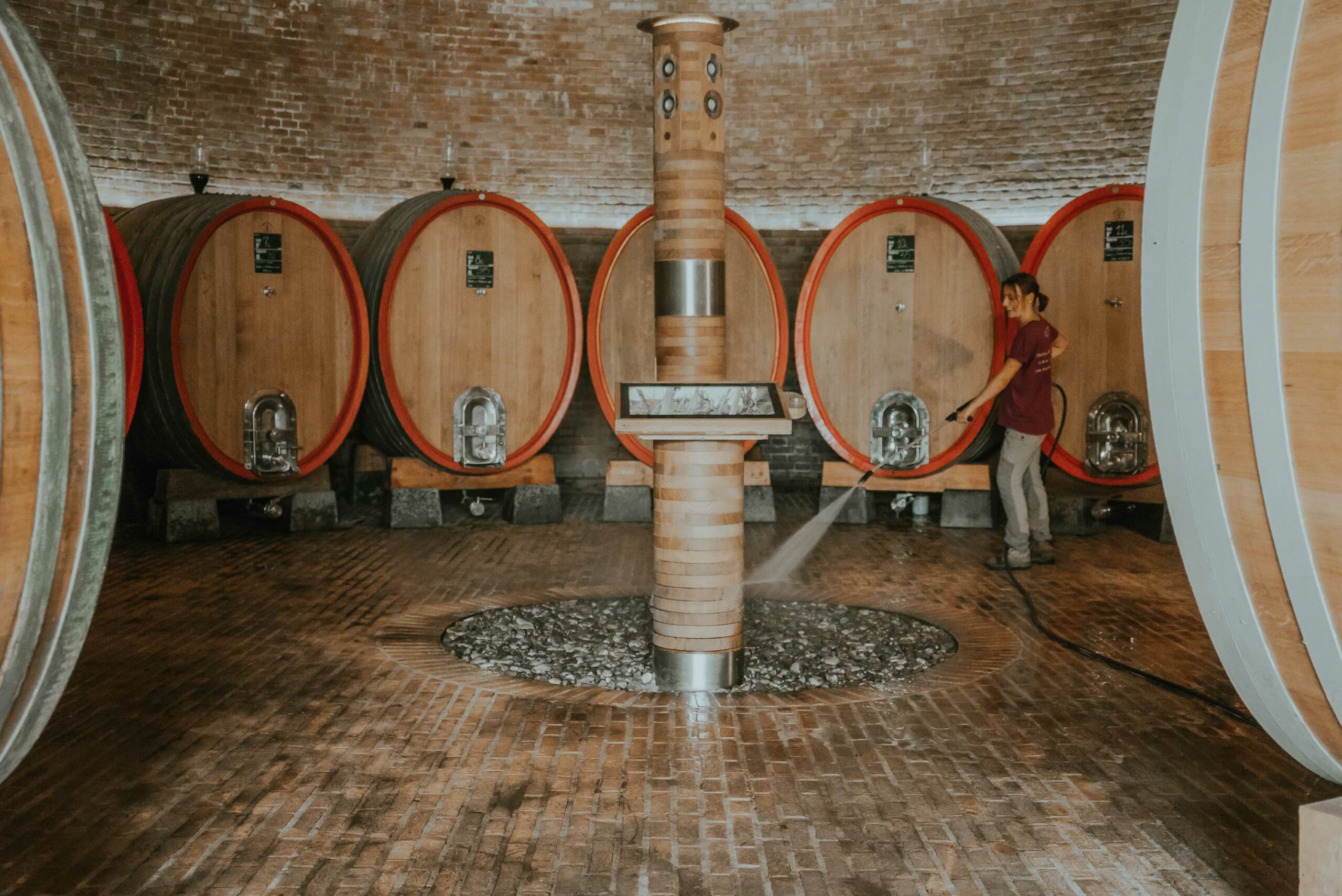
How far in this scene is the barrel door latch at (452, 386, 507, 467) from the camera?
21.9 feet

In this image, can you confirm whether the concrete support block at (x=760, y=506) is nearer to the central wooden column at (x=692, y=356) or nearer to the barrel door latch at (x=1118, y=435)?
the barrel door latch at (x=1118, y=435)

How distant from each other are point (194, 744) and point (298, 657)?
886 mm

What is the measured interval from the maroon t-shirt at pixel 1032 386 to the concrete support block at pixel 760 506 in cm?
171

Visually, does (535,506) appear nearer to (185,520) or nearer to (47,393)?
(185,520)

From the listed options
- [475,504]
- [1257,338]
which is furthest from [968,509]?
[1257,338]

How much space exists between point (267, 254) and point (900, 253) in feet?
11.0

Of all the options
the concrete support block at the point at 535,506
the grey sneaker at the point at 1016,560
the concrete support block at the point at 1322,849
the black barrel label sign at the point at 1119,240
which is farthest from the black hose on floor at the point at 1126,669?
the concrete support block at the point at 535,506

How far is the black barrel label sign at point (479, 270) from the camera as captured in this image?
6.69 metres

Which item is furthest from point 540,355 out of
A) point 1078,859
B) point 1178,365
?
point 1178,365

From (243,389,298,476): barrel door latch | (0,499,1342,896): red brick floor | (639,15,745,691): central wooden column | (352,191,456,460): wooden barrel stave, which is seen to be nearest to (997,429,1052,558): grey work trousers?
(0,499,1342,896): red brick floor

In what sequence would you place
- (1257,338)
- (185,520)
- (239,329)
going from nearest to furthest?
(1257,338), (239,329), (185,520)

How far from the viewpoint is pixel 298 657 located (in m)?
4.11

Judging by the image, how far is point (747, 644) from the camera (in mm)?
4402

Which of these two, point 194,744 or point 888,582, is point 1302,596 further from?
point 888,582
